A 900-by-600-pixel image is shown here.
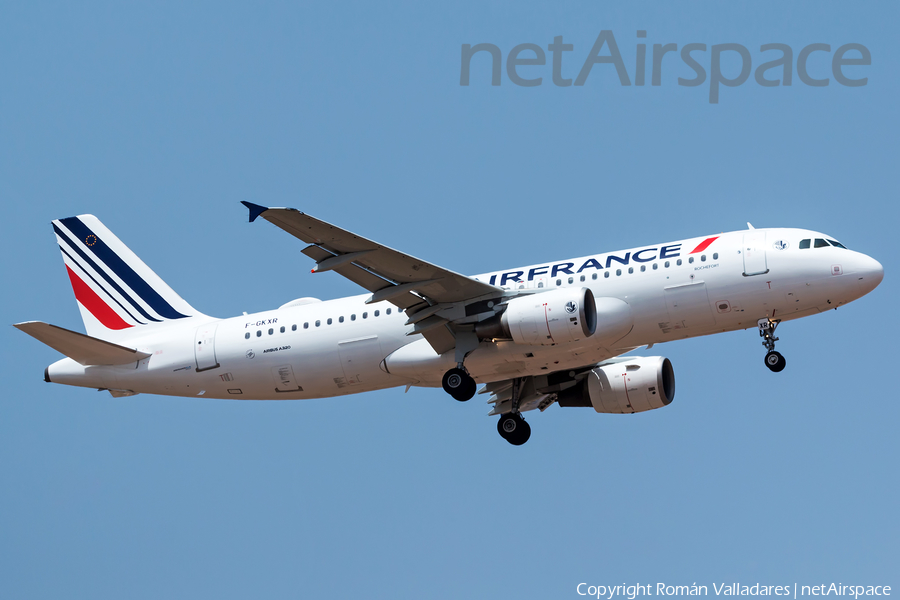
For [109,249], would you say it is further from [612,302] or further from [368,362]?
[612,302]

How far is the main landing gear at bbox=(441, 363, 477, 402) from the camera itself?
3281 cm

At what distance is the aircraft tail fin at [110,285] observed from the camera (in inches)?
1511

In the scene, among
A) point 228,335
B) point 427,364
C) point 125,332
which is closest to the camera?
point 427,364

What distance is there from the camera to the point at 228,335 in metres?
35.8

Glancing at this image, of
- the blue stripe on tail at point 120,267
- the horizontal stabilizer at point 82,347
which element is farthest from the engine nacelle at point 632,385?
the horizontal stabilizer at point 82,347

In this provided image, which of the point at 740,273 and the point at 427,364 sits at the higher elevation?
the point at 740,273

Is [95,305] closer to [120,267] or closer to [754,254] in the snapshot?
[120,267]

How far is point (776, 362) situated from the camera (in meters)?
31.6

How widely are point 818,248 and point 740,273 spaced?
2.45 meters

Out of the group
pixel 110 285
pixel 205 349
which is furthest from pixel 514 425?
pixel 110 285

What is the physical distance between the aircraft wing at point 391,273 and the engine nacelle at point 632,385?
20.7ft

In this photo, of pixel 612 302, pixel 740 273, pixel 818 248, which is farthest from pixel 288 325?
pixel 818 248

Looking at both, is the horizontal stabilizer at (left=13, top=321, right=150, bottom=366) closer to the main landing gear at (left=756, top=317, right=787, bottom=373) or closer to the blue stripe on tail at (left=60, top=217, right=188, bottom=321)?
the blue stripe on tail at (left=60, top=217, right=188, bottom=321)

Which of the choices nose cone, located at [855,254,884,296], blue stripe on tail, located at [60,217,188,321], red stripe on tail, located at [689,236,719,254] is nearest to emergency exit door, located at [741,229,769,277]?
red stripe on tail, located at [689,236,719,254]
